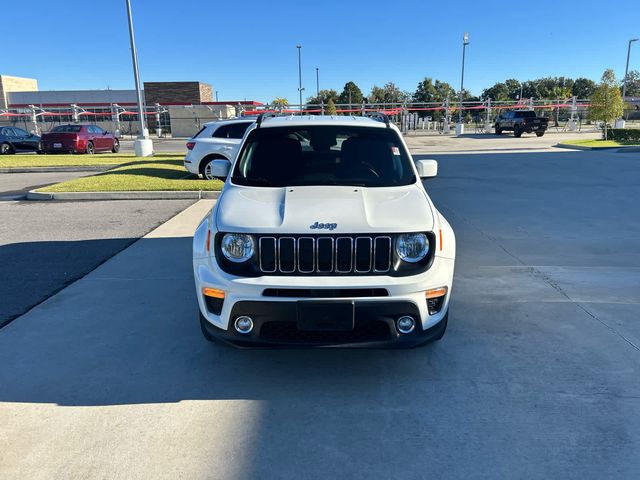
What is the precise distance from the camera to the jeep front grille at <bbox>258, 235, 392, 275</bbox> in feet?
10.8

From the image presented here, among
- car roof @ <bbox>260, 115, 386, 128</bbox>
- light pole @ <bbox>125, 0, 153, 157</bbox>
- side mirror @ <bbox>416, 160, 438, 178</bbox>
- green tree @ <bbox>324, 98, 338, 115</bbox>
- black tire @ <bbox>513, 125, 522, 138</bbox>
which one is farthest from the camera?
black tire @ <bbox>513, 125, 522, 138</bbox>

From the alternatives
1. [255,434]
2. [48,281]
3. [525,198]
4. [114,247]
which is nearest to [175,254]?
[114,247]

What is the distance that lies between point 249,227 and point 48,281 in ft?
11.2

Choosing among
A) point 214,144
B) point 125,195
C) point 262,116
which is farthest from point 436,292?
point 214,144

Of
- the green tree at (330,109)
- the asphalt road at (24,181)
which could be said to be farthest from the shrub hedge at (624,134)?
the asphalt road at (24,181)

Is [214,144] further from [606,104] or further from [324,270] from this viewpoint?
[606,104]

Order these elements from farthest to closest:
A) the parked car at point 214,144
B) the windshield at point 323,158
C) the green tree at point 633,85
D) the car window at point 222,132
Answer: the green tree at point 633,85, the car window at point 222,132, the parked car at point 214,144, the windshield at point 323,158

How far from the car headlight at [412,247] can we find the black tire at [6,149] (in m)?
24.5

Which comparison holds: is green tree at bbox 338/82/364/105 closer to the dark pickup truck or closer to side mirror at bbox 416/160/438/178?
the dark pickup truck

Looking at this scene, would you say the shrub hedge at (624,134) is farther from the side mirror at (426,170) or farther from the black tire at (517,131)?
the side mirror at (426,170)

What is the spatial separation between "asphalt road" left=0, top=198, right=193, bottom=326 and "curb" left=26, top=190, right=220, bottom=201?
0.34 meters

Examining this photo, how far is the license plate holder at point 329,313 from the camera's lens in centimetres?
315

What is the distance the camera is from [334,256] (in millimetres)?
3301

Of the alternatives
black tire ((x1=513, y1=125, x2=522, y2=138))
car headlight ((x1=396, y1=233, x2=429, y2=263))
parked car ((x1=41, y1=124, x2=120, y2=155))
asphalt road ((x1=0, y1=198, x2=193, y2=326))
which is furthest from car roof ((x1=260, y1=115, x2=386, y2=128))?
black tire ((x1=513, y1=125, x2=522, y2=138))
